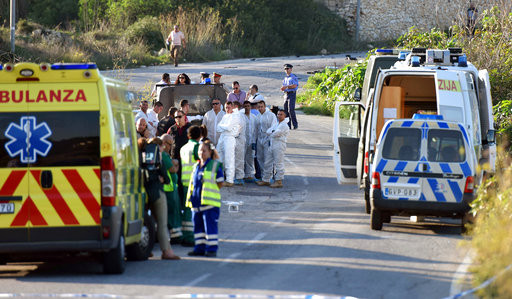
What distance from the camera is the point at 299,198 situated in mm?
20453

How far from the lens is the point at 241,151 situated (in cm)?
2194

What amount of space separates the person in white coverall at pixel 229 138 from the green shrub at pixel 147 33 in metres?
27.3

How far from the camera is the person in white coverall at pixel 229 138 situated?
70.1 ft

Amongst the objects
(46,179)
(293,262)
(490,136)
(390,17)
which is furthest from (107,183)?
(390,17)

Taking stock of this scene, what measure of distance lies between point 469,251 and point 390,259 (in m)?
1.40

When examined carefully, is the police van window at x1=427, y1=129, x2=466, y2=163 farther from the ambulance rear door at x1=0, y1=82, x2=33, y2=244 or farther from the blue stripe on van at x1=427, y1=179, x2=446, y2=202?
the ambulance rear door at x1=0, y1=82, x2=33, y2=244

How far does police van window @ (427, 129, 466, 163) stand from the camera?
51.9 feet

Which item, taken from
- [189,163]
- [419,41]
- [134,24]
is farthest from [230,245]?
[134,24]

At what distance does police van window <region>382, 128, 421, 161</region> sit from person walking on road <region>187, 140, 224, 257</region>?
355 centimetres

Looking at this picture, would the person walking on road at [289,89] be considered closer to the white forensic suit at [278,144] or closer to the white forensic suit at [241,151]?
the white forensic suit at [241,151]

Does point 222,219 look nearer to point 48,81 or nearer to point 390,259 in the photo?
point 390,259

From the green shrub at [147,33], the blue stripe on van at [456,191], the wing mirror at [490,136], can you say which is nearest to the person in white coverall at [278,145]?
the wing mirror at [490,136]

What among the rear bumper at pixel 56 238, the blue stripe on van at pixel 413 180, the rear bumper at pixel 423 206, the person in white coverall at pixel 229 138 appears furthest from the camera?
the person in white coverall at pixel 229 138

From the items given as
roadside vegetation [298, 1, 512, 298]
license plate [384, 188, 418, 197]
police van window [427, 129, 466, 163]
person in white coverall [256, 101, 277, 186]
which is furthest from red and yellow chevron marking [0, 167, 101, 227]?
person in white coverall [256, 101, 277, 186]
